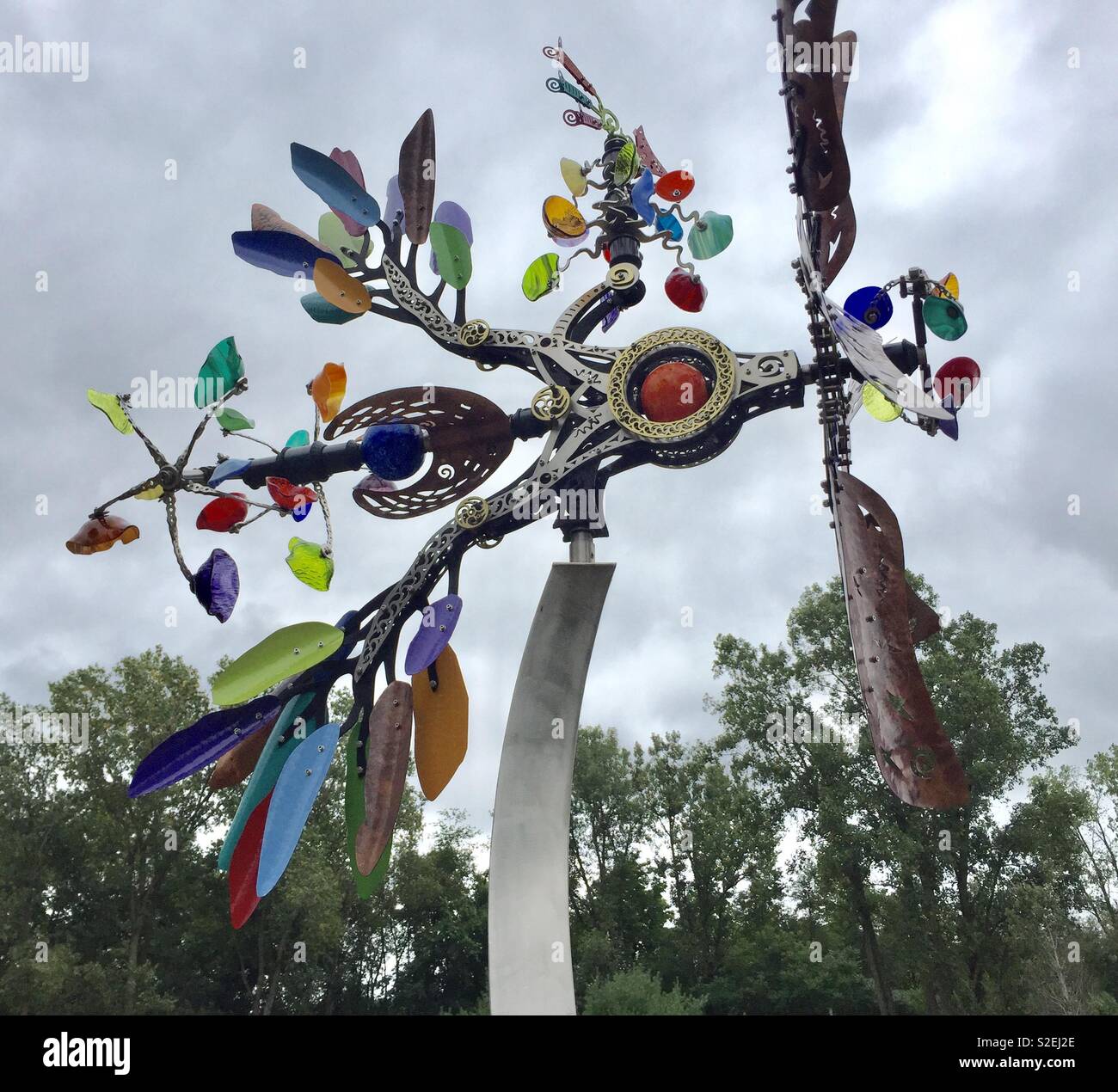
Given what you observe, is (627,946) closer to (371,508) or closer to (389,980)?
(389,980)

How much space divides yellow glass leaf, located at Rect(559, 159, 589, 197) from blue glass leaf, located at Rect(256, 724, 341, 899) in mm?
5058

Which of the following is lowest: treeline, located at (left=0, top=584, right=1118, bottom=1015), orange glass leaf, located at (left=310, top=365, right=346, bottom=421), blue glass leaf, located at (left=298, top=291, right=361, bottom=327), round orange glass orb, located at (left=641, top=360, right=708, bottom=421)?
treeline, located at (left=0, top=584, right=1118, bottom=1015)

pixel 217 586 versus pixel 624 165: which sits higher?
pixel 624 165

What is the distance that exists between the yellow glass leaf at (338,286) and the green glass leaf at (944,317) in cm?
448

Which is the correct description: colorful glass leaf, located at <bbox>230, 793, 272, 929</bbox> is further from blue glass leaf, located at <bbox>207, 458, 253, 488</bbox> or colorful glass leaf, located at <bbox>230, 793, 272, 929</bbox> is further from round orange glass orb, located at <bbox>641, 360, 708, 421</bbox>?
round orange glass orb, located at <bbox>641, 360, 708, 421</bbox>

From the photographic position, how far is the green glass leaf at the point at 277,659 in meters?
7.58

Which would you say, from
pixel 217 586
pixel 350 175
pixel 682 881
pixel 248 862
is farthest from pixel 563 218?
pixel 682 881

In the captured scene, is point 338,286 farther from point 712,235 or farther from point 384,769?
point 384,769

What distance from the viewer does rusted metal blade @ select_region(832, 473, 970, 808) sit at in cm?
578

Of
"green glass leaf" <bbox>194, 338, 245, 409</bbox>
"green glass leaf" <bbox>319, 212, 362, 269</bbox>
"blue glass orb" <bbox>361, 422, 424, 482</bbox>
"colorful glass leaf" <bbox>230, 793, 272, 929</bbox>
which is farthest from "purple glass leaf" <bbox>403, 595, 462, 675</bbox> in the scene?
"green glass leaf" <bbox>319, 212, 362, 269</bbox>

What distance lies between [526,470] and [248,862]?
361cm

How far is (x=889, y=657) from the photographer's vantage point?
243 inches

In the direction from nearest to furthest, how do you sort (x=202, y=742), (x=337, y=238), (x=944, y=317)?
(x=944, y=317), (x=202, y=742), (x=337, y=238)

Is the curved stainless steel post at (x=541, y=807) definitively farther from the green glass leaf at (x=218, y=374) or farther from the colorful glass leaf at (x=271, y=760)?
the green glass leaf at (x=218, y=374)
